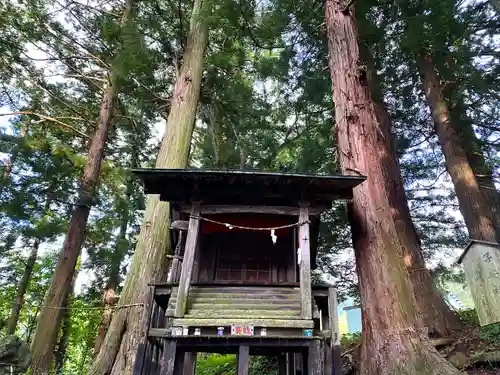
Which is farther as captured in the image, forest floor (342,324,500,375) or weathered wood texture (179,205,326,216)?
weathered wood texture (179,205,326,216)

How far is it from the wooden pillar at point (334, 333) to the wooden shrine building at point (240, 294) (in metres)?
0.01

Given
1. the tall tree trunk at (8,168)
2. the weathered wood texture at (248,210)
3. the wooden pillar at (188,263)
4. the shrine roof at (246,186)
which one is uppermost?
the tall tree trunk at (8,168)

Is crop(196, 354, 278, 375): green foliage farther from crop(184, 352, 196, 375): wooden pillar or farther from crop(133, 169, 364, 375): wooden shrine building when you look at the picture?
crop(184, 352, 196, 375): wooden pillar

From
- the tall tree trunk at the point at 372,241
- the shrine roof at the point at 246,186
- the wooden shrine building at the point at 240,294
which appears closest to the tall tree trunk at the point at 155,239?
the wooden shrine building at the point at 240,294

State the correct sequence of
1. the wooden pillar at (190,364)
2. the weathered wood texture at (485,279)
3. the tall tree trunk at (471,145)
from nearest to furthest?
the wooden pillar at (190,364) < the weathered wood texture at (485,279) < the tall tree trunk at (471,145)

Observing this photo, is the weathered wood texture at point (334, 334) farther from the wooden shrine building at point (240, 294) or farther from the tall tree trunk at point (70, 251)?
the tall tree trunk at point (70, 251)

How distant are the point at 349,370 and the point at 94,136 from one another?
8144 millimetres

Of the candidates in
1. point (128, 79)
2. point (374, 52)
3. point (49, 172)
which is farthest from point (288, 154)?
point (49, 172)

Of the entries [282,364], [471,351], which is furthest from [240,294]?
[282,364]

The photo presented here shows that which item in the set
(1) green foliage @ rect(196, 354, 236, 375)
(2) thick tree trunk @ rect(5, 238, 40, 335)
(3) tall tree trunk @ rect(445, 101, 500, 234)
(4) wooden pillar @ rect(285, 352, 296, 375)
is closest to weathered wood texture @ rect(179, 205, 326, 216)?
(4) wooden pillar @ rect(285, 352, 296, 375)

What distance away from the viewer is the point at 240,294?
495 centimetres

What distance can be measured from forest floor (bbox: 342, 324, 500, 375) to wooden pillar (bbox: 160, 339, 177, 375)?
9.20 ft

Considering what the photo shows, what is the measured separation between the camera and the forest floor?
15.6 feet

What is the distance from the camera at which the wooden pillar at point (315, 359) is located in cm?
421
